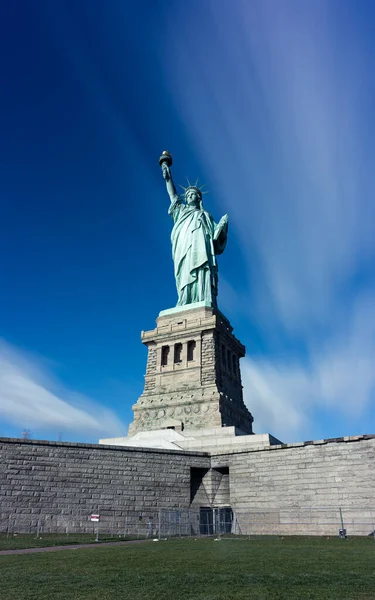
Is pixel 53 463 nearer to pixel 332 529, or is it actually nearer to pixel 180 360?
pixel 332 529

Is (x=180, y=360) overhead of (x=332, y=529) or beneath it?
overhead

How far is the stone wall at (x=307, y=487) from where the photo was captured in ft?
61.8

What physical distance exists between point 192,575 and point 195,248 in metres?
34.4

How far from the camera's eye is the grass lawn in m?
6.36

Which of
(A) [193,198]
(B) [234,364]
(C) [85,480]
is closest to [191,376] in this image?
(B) [234,364]

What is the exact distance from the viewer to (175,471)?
22203 millimetres

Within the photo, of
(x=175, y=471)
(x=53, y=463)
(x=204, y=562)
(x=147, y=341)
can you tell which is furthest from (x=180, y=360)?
(x=204, y=562)

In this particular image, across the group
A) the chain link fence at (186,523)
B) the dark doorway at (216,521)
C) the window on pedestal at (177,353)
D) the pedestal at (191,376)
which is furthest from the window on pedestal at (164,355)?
the chain link fence at (186,523)

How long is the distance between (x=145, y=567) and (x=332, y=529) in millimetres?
12843

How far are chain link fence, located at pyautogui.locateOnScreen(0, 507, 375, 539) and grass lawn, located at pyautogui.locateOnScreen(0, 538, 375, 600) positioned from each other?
24.6 ft

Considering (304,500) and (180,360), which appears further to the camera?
(180,360)

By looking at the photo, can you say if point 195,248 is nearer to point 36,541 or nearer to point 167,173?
point 167,173

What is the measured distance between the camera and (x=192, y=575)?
7.87 m

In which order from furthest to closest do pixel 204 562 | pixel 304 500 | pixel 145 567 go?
pixel 304 500 < pixel 204 562 < pixel 145 567
